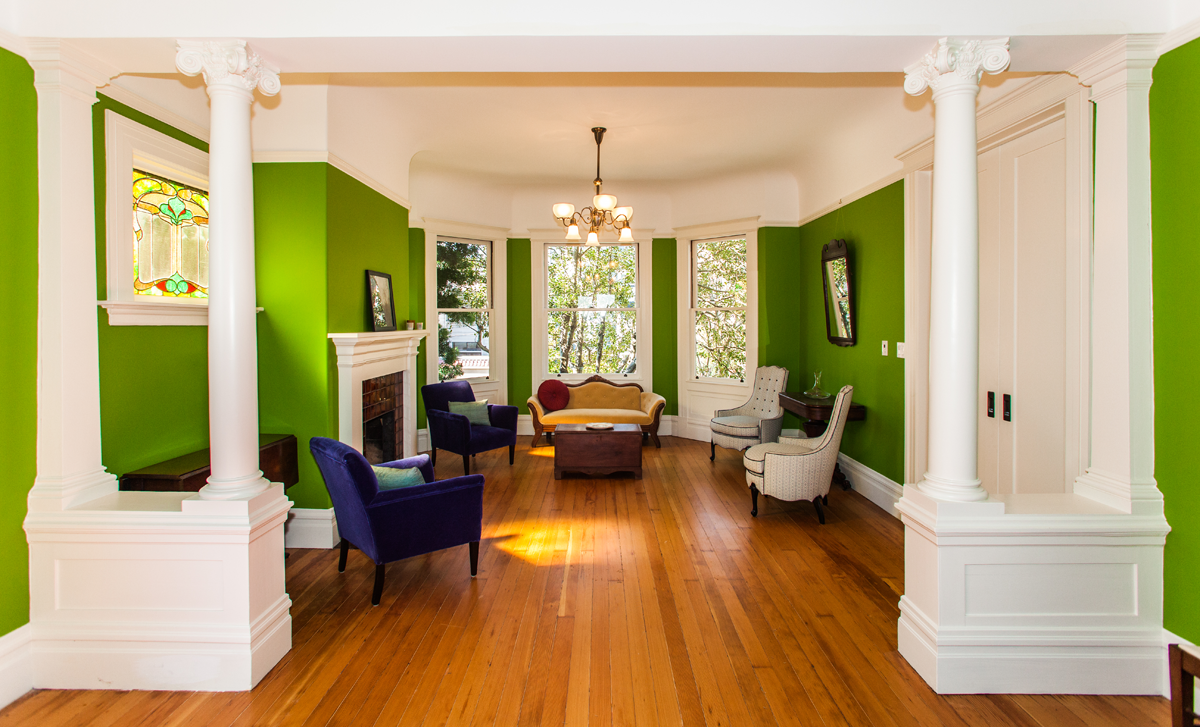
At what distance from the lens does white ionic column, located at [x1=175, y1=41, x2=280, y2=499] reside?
104 inches

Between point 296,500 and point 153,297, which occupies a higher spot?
point 153,297

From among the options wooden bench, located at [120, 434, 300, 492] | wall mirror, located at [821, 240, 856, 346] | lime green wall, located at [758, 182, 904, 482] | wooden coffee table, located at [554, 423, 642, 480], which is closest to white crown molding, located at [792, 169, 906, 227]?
lime green wall, located at [758, 182, 904, 482]

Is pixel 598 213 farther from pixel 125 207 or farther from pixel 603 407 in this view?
pixel 125 207

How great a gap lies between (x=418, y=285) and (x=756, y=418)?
4247mm

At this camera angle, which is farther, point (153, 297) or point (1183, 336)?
point (153, 297)

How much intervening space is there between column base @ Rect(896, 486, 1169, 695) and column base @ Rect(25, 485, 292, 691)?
2936 mm

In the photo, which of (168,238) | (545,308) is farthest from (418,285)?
(168,238)

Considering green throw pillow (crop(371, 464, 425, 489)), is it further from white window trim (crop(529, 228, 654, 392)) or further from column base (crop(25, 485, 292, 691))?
white window trim (crop(529, 228, 654, 392))

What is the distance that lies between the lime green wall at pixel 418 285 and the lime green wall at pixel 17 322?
15.0 ft

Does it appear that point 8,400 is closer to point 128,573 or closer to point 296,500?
point 128,573

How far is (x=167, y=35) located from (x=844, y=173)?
17.4ft

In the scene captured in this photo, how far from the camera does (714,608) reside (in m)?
3.27

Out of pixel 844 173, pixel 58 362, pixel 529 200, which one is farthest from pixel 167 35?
pixel 529 200

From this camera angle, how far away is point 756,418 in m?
6.77
